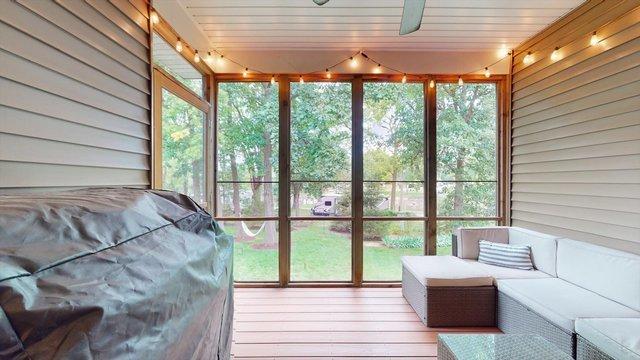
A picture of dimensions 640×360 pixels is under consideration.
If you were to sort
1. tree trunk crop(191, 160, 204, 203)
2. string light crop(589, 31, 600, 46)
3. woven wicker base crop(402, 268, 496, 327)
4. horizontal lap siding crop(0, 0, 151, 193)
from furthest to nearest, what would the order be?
tree trunk crop(191, 160, 204, 203)
woven wicker base crop(402, 268, 496, 327)
string light crop(589, 31, 600, 46)
horizontal lap siding crop(0, 0, 151, 193)

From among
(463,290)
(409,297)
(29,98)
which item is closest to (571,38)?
(463,290)

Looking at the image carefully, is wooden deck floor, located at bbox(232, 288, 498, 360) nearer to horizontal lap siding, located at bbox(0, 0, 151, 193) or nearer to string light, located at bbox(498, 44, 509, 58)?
horizontal lap siding, located at bbox(0, 0, 151, 193)

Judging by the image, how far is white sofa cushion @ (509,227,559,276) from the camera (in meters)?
2.94

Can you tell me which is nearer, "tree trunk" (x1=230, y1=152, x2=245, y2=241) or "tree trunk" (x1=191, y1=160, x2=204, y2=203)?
"tree trunk" (x1=191, y1=160, x2=204, y2=203)

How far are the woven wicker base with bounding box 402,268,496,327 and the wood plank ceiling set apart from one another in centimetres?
266

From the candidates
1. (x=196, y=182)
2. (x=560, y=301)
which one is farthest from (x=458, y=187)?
(x=196, y=182)

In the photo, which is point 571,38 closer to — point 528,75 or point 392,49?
point 528,75

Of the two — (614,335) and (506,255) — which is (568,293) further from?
(506,255)

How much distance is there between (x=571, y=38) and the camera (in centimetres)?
297

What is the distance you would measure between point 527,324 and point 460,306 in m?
0.54

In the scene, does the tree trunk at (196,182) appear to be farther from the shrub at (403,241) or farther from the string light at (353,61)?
the shrub at (403,241)

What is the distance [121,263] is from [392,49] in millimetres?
3808

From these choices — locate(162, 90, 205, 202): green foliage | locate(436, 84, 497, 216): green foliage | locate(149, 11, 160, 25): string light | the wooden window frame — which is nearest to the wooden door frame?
locate(162, 90, 205, 202): green foliage

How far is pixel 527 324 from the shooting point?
240 cm
